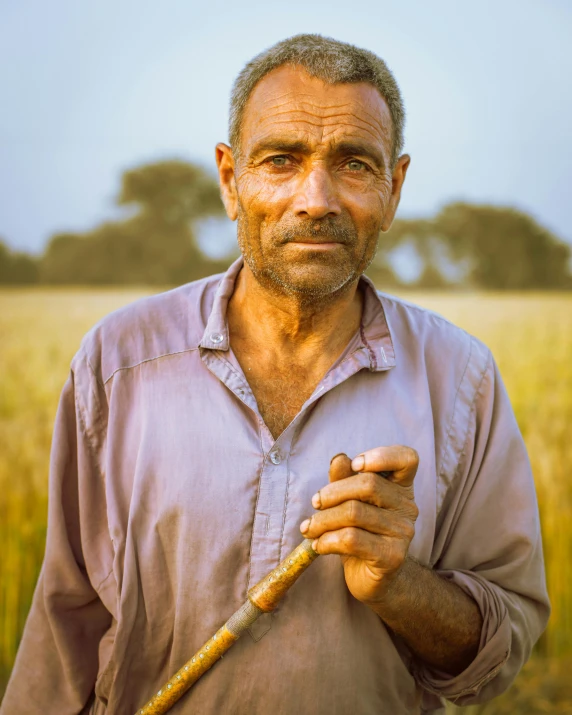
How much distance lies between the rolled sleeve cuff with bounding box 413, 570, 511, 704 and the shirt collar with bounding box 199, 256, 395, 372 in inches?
24.5

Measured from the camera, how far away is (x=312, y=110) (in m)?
1.83

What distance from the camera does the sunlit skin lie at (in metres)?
1.78

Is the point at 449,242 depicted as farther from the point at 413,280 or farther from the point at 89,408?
the point at 89,408

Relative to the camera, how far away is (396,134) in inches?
79.7

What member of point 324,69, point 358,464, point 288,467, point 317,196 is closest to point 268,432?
point 288,467

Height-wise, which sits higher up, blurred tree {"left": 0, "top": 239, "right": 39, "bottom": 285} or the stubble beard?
blurred tree {"left": 0, "top": 239, "right": 39, "bottom": 285}

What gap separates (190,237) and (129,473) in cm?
382

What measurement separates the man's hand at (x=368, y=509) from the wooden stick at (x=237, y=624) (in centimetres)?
7

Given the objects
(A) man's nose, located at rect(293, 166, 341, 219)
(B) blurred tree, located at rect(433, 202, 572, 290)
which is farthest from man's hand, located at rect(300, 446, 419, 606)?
(B) blurred tree, located at rect(433, 202, 572, 290)

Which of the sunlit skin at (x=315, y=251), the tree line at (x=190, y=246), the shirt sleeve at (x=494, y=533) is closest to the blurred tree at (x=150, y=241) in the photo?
the tree line at (x=190, y=246)

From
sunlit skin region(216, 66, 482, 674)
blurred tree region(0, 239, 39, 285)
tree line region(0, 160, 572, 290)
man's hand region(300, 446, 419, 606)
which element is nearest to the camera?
man's hand region(300, 446, 419, 606)

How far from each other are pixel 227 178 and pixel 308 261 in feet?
1.59

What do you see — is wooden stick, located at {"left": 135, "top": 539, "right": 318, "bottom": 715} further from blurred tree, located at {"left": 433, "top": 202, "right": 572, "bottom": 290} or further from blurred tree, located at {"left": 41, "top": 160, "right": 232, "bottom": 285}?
blurred tree, located at {"left": 433, "top": 202, "right": 572, "bottom": 290}

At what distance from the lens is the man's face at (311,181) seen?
1.81m
